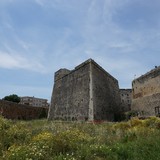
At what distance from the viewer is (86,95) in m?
29.9

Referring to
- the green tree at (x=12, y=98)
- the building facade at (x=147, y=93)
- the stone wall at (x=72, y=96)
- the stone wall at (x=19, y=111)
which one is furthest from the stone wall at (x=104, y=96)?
the green tree at (x=12, y=98)

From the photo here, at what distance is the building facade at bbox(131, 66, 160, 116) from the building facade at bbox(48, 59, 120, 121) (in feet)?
12.2

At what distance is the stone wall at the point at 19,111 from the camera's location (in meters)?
38.3

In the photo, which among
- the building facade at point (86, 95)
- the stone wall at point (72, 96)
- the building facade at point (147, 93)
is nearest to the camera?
the building facade at point (147, 93)

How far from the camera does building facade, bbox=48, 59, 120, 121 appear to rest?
29359mm

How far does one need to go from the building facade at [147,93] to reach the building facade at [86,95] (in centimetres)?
372

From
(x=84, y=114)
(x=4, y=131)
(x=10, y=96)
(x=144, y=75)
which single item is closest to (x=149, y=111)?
(x=144, y=75)

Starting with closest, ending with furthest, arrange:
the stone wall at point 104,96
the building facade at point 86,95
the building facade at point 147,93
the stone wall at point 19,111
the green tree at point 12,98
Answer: the building facade at point 147,93 < the building facade at point 86,95 < the stone wall at point 104,96 < the stone wall at point 19,111 < the green tree at point 12,98

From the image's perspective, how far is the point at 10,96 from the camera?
78.4 metres

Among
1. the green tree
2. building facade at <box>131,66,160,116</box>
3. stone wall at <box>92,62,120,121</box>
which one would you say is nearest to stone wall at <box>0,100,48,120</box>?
stone wall at <box>92,62,120,121</box>

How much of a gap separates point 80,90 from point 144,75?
787 cm

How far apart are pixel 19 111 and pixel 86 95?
55.8ft

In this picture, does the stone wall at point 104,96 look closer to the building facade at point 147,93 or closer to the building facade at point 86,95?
the building facade at point 86,95

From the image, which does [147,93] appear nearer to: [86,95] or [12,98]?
[86,95]
